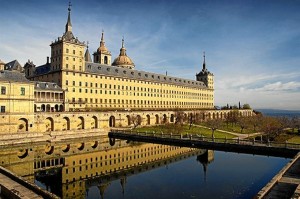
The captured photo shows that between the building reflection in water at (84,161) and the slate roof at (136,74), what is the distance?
35425 mm

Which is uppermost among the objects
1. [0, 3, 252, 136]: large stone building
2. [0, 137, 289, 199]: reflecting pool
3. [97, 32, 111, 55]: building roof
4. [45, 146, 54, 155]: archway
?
[97, 32, 111, 55]: building roof

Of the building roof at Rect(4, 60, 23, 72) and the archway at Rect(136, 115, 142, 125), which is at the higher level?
the building roof at Rect(4, 60, 23, 72)

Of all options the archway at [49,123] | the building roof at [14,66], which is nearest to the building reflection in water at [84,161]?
the archway at [49,123]

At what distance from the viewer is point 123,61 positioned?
11250 centimetres

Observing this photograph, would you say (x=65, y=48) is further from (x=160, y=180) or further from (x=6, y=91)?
(x=160, y=180)

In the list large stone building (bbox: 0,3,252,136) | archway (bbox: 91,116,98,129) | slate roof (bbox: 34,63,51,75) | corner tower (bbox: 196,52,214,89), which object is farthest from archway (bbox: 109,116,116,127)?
corner tower (bbox: 196,52,214,89)

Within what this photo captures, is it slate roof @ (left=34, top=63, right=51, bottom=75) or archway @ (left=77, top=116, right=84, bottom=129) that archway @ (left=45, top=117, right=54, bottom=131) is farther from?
slate roof @ (left=34, top=63, right=51, bottom=75)

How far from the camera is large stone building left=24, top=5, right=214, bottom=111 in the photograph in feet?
244

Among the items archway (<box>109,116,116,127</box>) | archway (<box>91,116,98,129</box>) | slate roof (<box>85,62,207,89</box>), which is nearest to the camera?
archway (<box>91,116,98,129</box>)

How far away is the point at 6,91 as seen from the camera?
50.5 m

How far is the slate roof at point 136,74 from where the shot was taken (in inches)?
3287

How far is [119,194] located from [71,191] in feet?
15.1

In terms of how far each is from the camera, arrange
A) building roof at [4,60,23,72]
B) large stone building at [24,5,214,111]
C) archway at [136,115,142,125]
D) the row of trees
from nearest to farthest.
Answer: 1. the row of trees
2. archway at [136,115,142,125]
3. large stone building at [24,5,214,111]
4. building roof at [4,60,23,72]

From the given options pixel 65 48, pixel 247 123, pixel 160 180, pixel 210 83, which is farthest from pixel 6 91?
pixel 210 83
